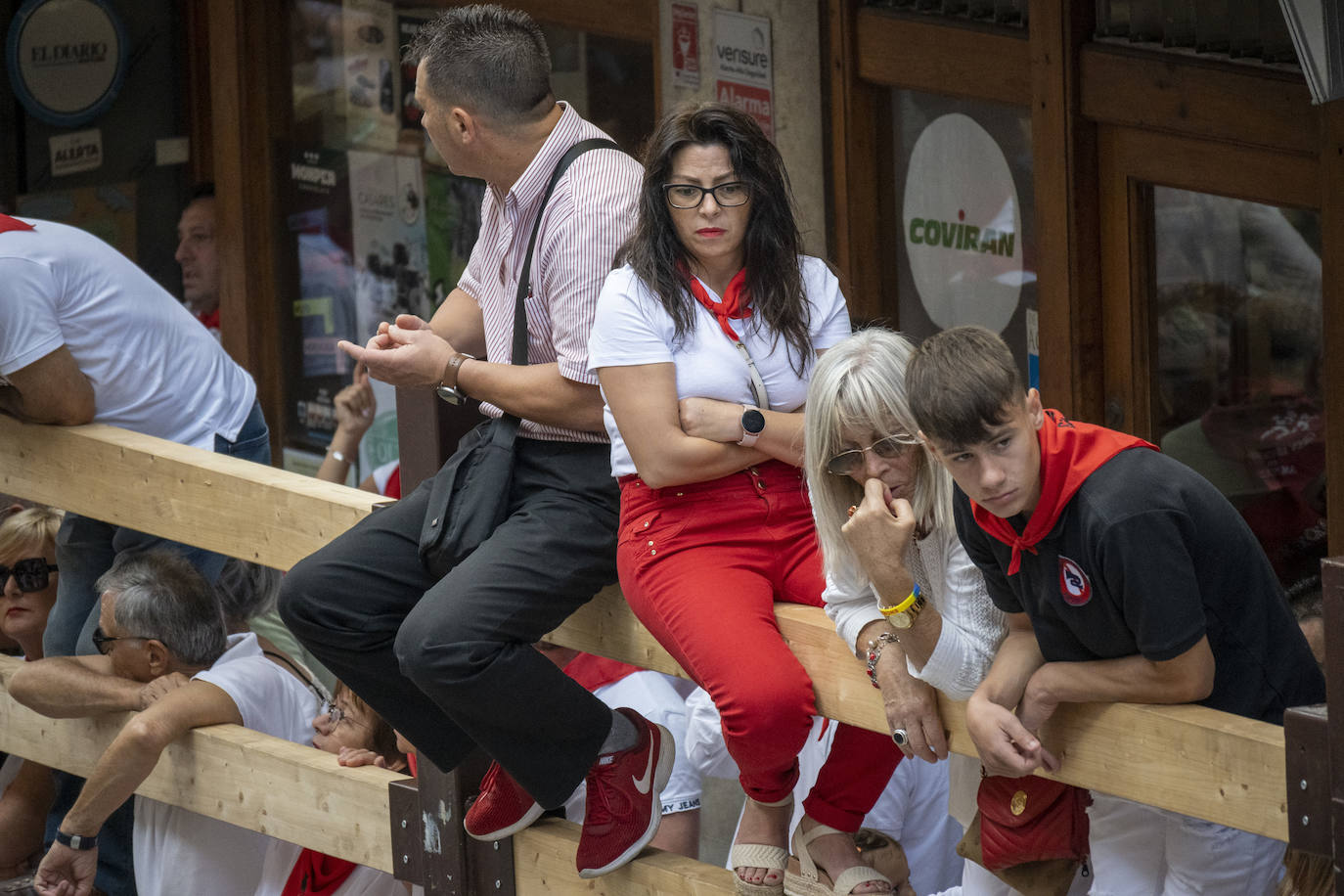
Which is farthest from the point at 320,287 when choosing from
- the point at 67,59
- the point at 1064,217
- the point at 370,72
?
the point at 1064,217

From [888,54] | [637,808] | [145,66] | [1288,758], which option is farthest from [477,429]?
[145,66]

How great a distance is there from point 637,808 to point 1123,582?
1271 millimetres

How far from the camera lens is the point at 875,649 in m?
2.73

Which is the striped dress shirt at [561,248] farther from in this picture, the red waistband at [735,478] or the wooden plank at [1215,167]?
the wooden plank at [1215,167]

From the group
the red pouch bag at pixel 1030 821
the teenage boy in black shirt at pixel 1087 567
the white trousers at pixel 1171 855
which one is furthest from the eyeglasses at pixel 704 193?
the white trousers at pixel 1171 855

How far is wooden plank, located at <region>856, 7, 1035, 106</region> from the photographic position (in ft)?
14.5

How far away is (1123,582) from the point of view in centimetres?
231

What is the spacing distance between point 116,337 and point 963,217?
7.42ft

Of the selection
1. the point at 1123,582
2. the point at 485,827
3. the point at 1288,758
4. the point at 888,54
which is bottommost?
→ the point at 485,827

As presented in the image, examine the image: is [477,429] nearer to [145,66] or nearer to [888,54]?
[888,54]

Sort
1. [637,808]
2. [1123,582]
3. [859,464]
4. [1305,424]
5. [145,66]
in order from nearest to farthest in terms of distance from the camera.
Result: [1123,582]
[859,464]
[637,808]
[1305,424]
[145,66]

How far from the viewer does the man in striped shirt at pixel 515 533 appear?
3.05m

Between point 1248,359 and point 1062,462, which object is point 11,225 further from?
point 1248,359

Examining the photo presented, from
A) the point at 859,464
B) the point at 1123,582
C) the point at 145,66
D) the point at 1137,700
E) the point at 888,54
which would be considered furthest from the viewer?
the point at 145,66
